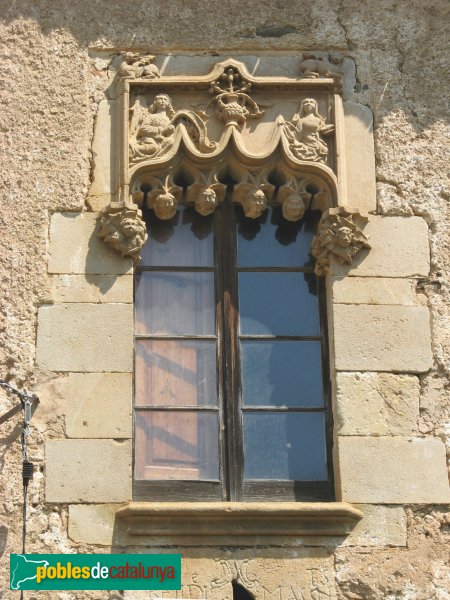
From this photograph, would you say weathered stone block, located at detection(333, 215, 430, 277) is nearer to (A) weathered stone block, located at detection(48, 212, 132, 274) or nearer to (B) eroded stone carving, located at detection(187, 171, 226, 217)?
(B) eroded stone carving, located at detection(187, 171, 226, 217)

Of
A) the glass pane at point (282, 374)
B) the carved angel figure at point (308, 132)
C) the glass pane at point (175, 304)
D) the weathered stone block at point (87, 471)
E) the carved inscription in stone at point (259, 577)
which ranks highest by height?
the carved angel figure at point (308, 132)

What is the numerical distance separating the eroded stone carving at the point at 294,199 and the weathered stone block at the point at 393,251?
37 cm

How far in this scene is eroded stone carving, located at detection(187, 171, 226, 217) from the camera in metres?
8.51

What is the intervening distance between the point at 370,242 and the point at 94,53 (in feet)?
6.43

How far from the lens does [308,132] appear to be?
28.4 ft

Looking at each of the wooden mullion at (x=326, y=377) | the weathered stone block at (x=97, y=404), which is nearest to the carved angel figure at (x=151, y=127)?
the wooden mullion at (x=326, y=377)

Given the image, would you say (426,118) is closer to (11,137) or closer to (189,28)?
(189,28)

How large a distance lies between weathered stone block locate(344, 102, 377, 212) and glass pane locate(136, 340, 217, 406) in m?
1.17

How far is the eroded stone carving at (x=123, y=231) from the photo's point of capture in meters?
8.29

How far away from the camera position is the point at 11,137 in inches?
339

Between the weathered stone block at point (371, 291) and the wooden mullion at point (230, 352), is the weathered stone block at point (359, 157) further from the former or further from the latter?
the wooden mullion at point (230, 352)

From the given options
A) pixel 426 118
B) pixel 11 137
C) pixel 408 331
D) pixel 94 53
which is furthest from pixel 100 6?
pixel 408 331

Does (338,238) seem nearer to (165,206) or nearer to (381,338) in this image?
(381,338)

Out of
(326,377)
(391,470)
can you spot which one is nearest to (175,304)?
(326,377)
